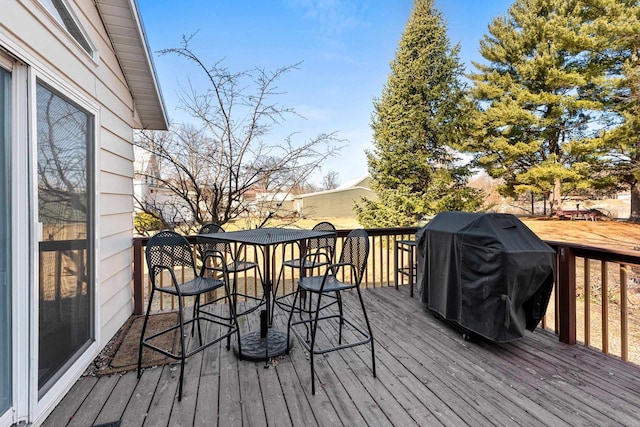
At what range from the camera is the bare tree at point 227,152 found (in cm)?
493

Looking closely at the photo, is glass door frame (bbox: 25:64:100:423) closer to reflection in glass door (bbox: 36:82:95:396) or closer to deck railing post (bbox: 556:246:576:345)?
reflection in glass door (bbox: 36:82:95:396)

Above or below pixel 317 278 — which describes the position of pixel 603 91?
above

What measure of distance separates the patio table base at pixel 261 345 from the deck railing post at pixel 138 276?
1.44 m

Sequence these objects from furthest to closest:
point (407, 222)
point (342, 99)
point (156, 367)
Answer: point (407, 222), point (342, 99), point (156, 367)

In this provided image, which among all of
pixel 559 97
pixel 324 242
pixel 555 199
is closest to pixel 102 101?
pixel 324 242

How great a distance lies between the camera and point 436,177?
1114 centimetres

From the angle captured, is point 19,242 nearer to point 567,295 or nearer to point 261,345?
point 261,345

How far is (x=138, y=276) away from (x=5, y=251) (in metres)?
2.11

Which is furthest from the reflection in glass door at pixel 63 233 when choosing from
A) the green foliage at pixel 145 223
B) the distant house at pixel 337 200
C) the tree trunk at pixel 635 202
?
the distant house at pixel 337 200

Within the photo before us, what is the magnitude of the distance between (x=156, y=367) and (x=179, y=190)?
10.1 feet

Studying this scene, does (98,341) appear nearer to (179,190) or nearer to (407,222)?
(179,190)

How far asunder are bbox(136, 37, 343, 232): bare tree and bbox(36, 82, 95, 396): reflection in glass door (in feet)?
7.82

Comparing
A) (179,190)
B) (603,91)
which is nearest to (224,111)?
(179,190)

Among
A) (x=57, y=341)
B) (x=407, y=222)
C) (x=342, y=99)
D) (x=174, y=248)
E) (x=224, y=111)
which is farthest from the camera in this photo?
(x=407, y=222)
